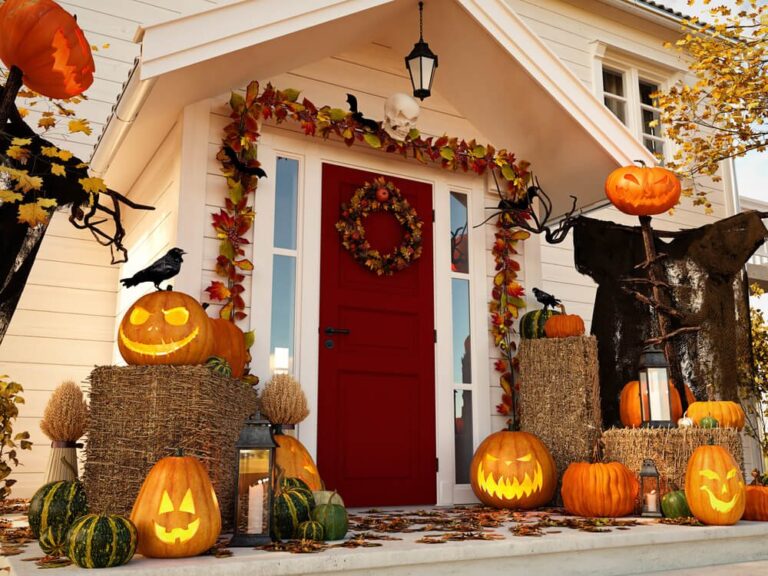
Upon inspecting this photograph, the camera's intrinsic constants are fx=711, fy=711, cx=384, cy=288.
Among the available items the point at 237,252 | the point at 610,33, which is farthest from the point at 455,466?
the point at 610,33

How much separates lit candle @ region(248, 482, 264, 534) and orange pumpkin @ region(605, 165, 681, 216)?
3.15 metres

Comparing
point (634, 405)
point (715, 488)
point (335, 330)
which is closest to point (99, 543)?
point (335, 330)

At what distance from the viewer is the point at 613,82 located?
29.5 ft

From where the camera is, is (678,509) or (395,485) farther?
(395,485)

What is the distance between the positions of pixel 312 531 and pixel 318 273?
203cm

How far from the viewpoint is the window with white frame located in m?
8.80

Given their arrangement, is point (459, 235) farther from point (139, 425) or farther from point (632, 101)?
point (632, 101)

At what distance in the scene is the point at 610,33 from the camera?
8867 mm

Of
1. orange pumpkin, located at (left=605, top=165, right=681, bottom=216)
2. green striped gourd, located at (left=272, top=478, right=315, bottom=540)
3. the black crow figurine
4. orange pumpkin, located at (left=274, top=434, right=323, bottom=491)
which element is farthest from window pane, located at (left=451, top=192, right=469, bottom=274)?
green striped gourd, located at (left=272, top=478, right=315, bottom=540)

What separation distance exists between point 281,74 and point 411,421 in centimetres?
249

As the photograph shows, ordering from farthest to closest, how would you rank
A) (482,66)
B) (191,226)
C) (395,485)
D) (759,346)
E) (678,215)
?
(678,215), (759,346), (482,66), (395,485), (191,226)

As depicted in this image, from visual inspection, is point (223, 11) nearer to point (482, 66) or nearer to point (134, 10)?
point (482, 66)

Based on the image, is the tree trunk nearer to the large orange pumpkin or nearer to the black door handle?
the black door handle

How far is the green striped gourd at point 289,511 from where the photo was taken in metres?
3.05
